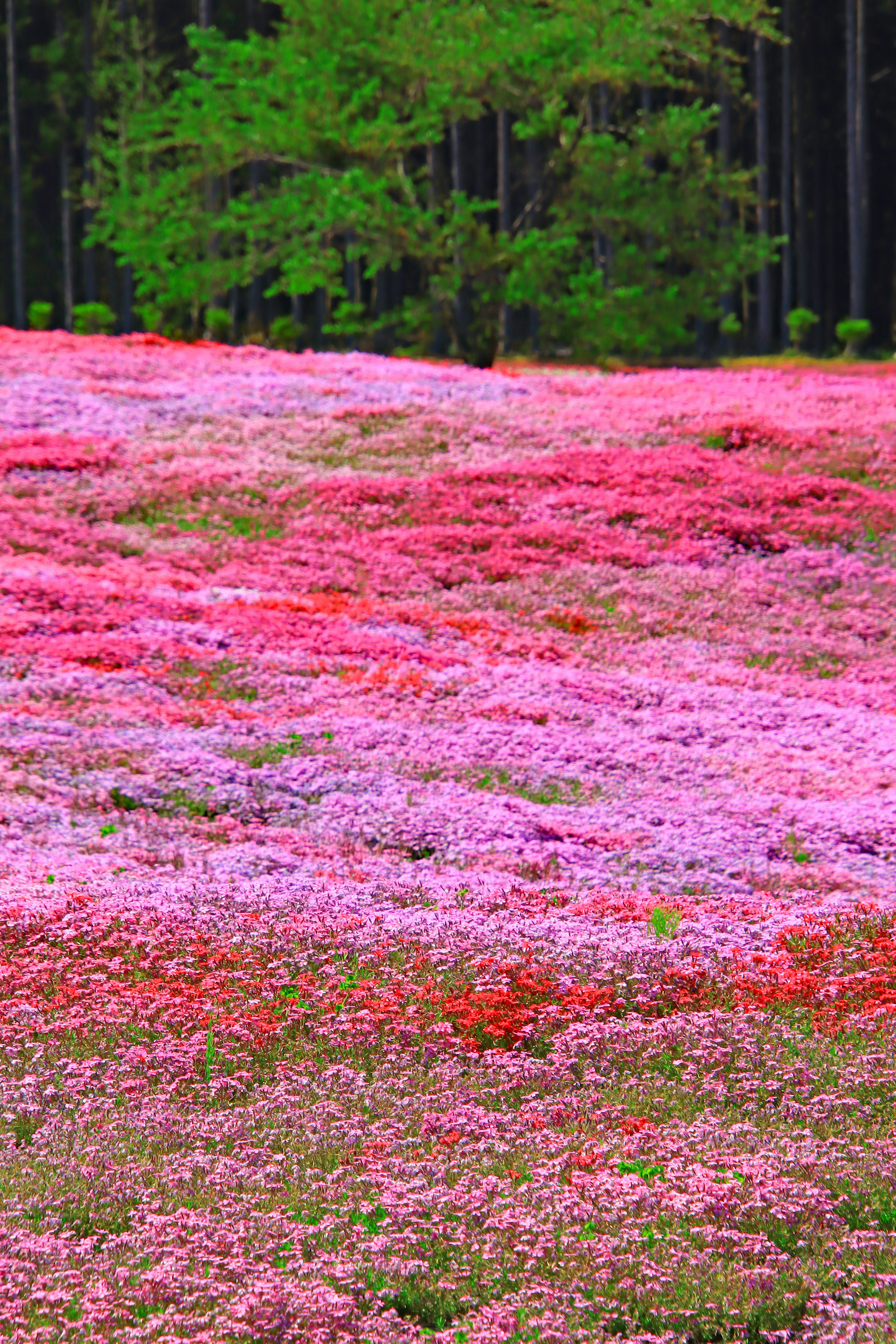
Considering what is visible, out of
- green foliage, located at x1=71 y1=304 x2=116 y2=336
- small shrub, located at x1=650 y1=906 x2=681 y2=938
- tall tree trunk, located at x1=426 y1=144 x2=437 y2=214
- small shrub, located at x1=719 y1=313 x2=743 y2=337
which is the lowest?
small shrub, located at x1=650 y1=906 x2=681 y2=938

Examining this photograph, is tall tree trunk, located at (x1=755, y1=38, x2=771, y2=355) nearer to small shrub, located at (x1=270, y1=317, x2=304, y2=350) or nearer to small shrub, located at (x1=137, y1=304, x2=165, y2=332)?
small shrub, located at (x1=270, y1=317, x2=304, y2=350)

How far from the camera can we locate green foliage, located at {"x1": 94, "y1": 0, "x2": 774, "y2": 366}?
3888cm

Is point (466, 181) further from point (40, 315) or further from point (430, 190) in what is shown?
point (40, 315)

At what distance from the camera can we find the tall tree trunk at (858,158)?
174 ft

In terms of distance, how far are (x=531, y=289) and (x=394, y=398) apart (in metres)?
9.72

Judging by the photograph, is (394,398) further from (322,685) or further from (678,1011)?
(678,1011)

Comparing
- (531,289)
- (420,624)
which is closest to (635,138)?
(531,289)

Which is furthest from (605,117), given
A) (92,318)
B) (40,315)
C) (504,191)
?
(40,315)

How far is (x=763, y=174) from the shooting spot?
191 feet

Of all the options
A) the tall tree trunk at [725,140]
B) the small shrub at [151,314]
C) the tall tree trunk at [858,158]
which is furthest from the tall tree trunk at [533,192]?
the small shrub at [151,314]

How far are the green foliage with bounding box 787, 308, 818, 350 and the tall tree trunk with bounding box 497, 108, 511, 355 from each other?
11036 mm

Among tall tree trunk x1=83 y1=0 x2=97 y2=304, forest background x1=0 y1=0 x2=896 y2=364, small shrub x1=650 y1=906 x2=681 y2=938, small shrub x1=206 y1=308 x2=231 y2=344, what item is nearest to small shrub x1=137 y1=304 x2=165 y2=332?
forest background x1=0 y1=0 x2=896 y2=364

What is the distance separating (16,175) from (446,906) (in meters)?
→ 67.9

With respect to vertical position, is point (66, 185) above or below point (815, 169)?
above
